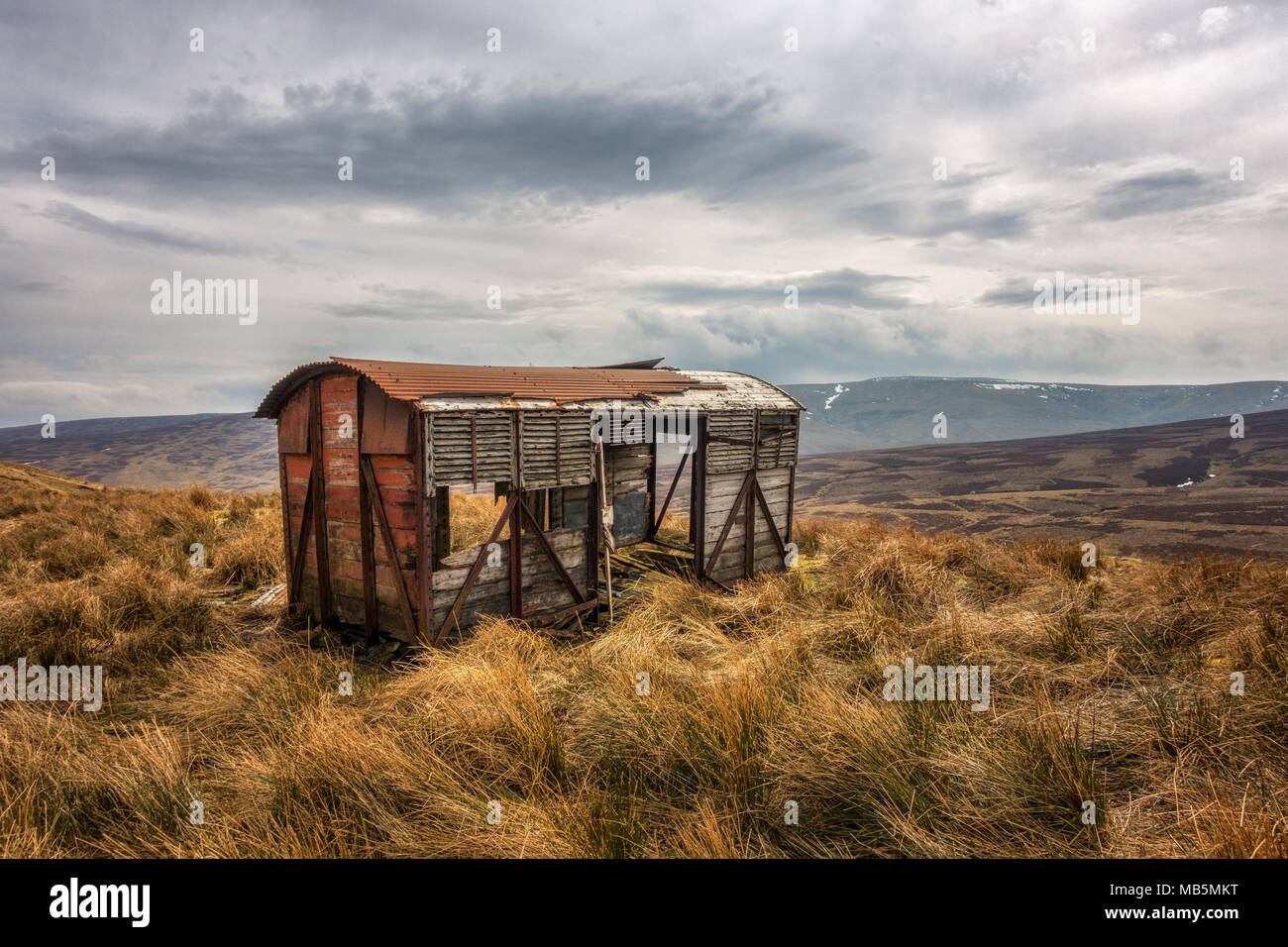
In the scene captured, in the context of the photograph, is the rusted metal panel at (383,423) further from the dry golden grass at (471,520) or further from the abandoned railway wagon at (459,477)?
the dry golden grass at (471,520)

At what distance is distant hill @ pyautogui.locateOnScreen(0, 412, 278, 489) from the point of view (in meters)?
91.4

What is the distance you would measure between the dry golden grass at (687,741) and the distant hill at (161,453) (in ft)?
296

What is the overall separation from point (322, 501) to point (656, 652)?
5.40m

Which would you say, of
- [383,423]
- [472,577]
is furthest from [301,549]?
[472,577]

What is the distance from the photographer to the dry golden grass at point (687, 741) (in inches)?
139

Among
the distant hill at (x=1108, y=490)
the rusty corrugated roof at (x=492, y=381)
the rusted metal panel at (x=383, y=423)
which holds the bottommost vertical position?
the distant hill at (x=1108, y=490)

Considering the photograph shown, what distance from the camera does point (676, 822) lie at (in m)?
3.61

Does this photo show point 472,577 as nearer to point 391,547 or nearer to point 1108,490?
point 391,547

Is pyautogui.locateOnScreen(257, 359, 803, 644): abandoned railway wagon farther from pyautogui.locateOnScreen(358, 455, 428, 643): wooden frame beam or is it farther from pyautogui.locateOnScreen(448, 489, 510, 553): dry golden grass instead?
pyautogui.locateOnScreen(448, 489, 510, 553): dry golden grass

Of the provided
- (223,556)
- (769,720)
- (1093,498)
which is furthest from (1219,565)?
(1093,498)

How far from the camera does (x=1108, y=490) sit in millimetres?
46062

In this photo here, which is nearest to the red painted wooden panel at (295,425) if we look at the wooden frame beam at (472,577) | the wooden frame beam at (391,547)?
the wooden frame beam at (391,547)

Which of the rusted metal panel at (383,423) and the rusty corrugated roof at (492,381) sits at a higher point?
the rusty corrugated roof at (492,381)
